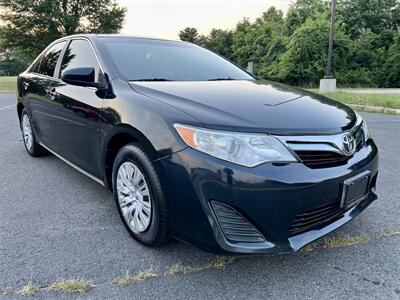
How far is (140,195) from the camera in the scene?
2432 mm

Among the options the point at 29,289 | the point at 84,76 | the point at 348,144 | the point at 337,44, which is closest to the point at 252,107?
the point at 348,144

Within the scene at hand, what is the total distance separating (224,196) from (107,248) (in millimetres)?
1078

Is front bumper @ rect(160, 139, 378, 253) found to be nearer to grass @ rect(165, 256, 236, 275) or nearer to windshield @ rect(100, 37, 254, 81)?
grass @ rect(165, 256, 236, 275)

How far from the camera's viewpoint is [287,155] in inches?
77.6

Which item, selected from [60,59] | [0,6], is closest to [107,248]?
[60,59]

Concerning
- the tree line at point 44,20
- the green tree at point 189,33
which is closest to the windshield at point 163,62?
the tree line at point 44,20

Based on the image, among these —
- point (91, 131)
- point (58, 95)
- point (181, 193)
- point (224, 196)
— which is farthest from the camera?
point (58, 95)

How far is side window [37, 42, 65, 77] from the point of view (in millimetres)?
3898

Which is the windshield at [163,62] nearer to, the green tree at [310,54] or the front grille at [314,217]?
the front grille at [314,217]

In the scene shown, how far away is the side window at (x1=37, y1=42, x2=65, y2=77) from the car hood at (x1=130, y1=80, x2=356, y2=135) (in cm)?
167

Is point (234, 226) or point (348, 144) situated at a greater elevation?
point (348, 144)

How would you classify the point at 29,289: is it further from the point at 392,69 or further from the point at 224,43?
the point at 224,43

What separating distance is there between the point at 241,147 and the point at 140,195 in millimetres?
854

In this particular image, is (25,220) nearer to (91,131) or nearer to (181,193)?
(91,131)
